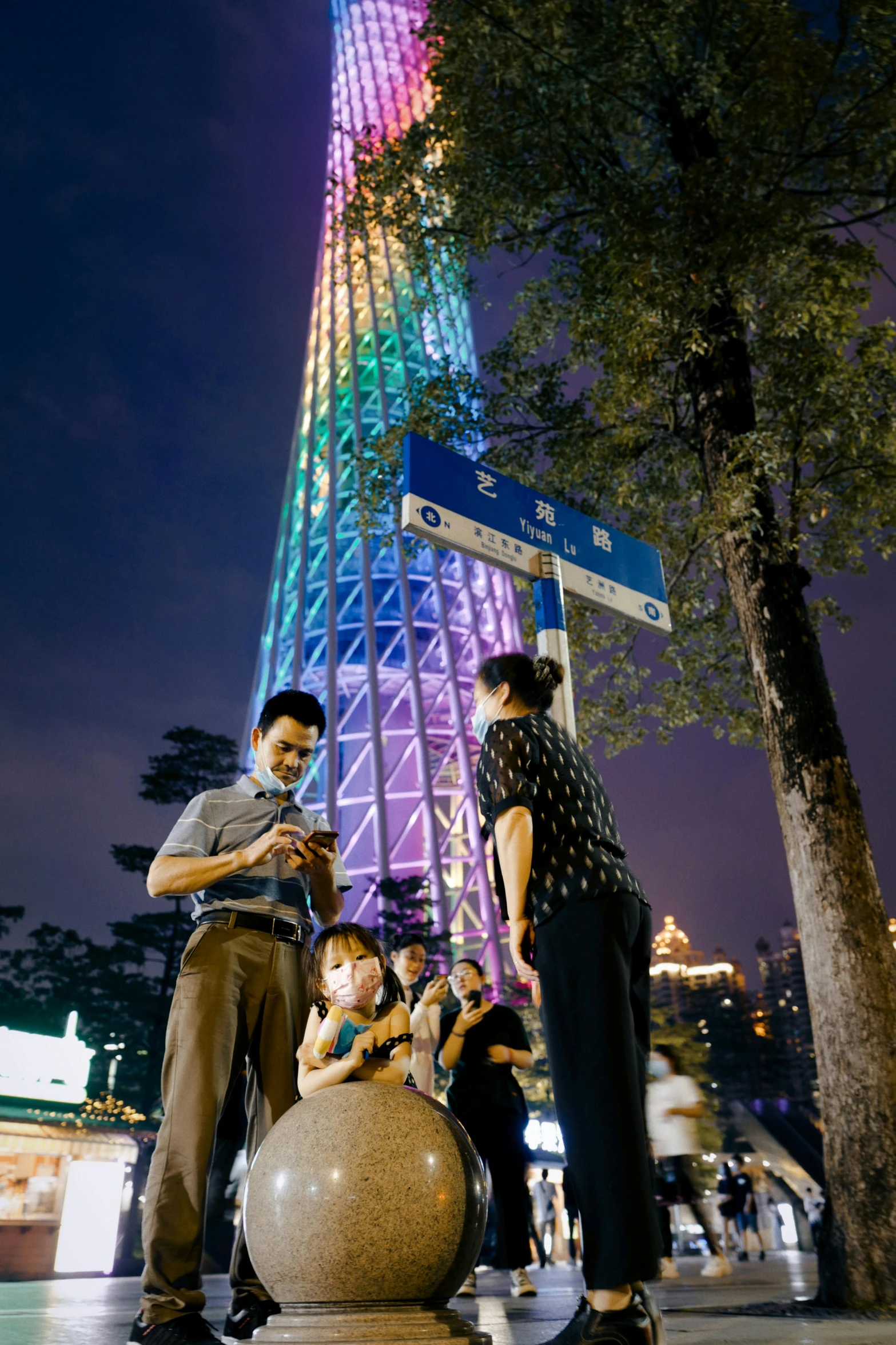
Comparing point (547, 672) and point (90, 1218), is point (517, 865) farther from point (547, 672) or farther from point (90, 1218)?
point (90, 1218)

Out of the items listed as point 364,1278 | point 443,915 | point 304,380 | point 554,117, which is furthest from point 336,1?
point 364,1278

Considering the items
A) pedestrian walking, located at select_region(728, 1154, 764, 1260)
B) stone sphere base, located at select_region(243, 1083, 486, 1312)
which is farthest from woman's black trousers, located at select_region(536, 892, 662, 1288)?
pedestrian walking, located at select_region(728, 1154, 764, 1260)

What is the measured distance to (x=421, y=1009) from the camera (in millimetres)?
4727

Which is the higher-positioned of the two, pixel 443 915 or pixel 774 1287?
pixel 443 915

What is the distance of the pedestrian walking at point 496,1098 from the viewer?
4.94 meters

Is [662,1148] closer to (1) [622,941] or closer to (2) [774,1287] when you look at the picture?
(2) [774,1287]

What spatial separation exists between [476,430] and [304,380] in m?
37.9

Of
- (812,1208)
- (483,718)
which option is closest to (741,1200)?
(812,1208)

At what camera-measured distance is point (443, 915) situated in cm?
3175

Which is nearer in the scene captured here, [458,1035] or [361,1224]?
[361,1224]

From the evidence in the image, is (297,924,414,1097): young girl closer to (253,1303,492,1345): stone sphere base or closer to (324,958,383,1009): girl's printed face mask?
(324,958,383,1009): girl's printed face mask

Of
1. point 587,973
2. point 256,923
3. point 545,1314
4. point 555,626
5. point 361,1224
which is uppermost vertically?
point 555,626

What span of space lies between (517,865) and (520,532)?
2.47 meters

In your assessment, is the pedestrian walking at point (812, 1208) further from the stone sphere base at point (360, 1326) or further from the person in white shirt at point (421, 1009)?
the stone sphere base at point (360, 1326)
